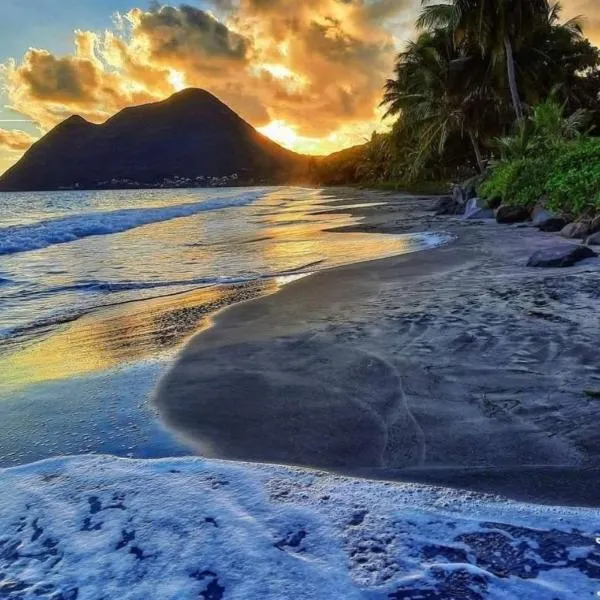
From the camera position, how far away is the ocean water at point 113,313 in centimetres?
308

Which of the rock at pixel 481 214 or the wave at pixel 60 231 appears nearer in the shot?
the wave at pixel 60 231

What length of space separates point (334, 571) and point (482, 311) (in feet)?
11.7

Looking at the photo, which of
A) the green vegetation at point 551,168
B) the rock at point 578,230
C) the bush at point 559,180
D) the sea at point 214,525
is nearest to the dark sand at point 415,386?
the sea at point 214,525

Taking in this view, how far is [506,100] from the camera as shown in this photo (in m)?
26.8

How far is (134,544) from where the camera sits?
6.41 ft

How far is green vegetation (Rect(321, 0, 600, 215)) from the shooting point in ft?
49.4

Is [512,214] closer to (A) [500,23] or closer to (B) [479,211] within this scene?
(B) [479,211]

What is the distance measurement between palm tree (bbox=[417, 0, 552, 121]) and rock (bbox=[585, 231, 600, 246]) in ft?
47.7

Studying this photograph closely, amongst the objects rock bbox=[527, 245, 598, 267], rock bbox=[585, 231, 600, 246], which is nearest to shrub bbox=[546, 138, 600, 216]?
rock bbox=[585, 231, 600, 246]

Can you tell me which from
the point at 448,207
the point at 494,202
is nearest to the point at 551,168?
the point at 494,202

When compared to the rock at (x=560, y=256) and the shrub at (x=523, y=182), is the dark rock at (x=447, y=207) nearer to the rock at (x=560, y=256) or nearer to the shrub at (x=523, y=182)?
Result: the shrub at (x=523, y=182)

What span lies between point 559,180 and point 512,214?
5.25 feet

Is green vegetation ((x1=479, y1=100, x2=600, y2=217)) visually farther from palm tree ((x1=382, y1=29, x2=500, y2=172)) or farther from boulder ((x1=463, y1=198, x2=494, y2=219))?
palm tree ((x1=382, y1=29, x2=500, y2=172))

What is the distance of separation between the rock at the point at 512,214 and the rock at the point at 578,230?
360 cm
